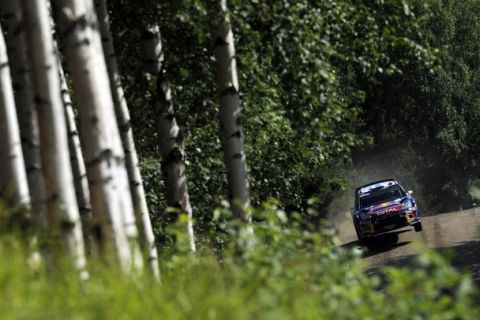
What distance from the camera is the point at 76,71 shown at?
23.1ft

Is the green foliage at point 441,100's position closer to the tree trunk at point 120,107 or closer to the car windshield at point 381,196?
the car windshield at point 381,196

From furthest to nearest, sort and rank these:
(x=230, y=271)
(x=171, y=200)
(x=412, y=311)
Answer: (x=171, y=200), (x=230, y=271), (x=412, y=311)

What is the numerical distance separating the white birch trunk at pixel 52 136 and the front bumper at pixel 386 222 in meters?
21.9

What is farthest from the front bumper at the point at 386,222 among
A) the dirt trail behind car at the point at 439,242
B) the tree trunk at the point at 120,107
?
the tree trunk at the point at 120,107

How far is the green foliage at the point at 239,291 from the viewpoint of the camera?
4.78m

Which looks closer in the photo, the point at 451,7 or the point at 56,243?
the point at 56,243

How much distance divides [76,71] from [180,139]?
5402 millimetres

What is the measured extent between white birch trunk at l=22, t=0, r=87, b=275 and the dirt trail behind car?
41.3 ft

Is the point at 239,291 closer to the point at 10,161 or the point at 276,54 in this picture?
the point at 10,161

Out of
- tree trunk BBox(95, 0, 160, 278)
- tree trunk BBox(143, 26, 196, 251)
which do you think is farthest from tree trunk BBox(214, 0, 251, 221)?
tree trunk BBox(95, 0, 160, 278)

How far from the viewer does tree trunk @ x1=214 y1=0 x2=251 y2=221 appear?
35.2ft

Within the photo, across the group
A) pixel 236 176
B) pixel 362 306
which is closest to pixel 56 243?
pixel 362 306

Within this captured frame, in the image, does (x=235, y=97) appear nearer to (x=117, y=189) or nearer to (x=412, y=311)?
(x=117, y=189)

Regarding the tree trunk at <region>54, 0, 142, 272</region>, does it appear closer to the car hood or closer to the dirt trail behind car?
the dirt trail behind car
